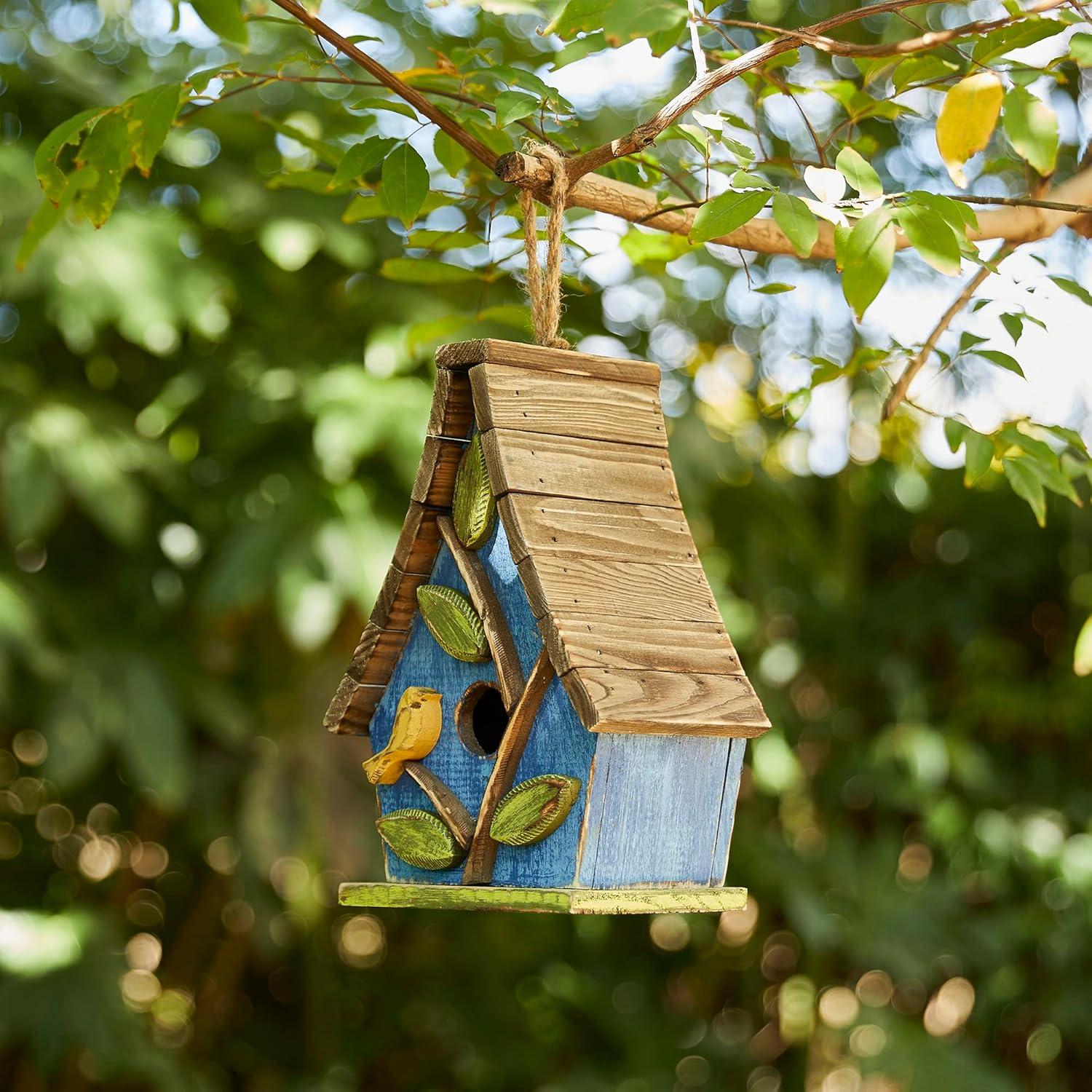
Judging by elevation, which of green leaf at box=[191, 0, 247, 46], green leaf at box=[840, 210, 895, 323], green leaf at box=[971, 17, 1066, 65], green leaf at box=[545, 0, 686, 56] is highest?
green leaf at box=[545, 0, 686, 56]

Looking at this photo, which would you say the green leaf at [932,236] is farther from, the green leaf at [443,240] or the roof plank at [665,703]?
the green leaf at [443,240]

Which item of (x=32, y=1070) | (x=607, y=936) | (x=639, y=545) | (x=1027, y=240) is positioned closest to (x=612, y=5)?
(x=639, y=545)

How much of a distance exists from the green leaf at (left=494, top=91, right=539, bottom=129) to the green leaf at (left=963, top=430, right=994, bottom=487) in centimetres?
47

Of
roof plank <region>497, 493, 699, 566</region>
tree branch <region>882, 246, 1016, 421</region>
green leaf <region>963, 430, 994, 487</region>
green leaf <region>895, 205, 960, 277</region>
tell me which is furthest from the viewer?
tree branch <region>882, 246, 1016, 421</region>

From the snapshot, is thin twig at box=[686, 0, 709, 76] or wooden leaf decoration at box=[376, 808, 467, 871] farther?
wooden leaf decoration at box=[376, 808, 467, 871]

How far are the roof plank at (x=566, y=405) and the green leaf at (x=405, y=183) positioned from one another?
0.44 feet

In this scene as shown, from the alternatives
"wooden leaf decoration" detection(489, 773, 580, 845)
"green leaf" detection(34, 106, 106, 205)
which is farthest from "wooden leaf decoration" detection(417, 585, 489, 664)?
"green leaf" detection(34, 106, 106, 205)

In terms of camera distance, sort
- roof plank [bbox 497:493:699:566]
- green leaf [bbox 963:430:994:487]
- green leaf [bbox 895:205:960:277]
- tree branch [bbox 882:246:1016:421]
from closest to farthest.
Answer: green leaf [bbox 895:205:960:277] → roof plank [bbox 497:493:699:566] → green leaf [bbox 963:430:994:487] → tree branch [bbox 882:246:1016:421]

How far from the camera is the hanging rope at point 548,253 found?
99 cm

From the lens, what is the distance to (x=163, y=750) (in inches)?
96.0

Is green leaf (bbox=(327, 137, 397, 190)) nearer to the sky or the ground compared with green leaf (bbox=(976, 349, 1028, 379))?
nearer to the sky

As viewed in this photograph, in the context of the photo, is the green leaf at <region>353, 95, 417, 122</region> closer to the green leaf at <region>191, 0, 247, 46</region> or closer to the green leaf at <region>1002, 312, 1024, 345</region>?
the green leaf at <region>191, 0, 247, 46</region>

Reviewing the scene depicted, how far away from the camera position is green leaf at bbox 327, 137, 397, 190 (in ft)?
3.45

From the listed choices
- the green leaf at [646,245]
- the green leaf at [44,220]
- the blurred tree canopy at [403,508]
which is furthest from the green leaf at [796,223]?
the green leaf at [44,220]
